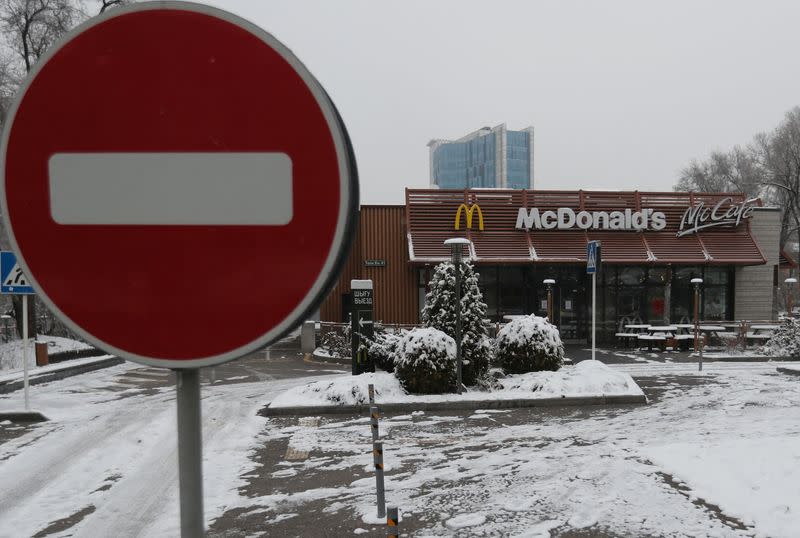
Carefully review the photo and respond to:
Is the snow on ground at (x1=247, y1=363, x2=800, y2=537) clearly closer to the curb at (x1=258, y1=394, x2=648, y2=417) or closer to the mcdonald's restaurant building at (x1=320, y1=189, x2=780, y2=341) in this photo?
the curb at (x1=258, y1=394, x2=648, y2=417)

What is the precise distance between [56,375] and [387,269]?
13.3m

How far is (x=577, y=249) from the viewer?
2408 cm

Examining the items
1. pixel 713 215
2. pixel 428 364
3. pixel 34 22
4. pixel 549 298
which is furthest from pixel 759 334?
pixel 34 22

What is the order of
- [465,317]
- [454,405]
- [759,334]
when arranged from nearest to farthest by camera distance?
[454,405], [465,317], [759,334]

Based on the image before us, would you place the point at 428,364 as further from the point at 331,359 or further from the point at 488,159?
the point at 488,159

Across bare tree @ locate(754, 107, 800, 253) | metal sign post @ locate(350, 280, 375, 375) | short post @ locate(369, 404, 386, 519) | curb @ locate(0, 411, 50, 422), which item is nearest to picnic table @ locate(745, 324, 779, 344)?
metal sign post @ locate(350, 280, 375, 375)

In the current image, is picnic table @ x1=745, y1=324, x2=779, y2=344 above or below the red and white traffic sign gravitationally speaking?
below

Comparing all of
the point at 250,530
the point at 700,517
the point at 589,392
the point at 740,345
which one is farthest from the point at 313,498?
the point at 740,345

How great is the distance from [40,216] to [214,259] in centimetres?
35

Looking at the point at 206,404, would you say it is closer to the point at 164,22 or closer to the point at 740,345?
the point at 164,22

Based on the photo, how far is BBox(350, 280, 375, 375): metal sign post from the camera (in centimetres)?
1446

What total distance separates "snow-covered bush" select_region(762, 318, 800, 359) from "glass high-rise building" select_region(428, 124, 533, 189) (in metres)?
102

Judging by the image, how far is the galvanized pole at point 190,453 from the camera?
3.75 feet

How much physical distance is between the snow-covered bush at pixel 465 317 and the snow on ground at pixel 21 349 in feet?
38.3
